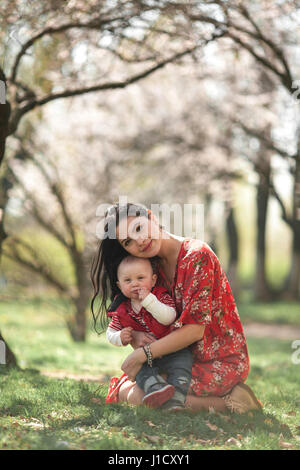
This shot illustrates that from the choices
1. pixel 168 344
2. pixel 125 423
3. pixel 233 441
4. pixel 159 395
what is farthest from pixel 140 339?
pixel 233 441

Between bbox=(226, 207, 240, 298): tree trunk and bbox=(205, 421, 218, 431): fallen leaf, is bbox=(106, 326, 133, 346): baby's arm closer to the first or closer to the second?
bbox=(205, 421, 218, 431): fallen leaf

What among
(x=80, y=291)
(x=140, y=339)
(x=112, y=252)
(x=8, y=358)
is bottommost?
(x=8, y=358)

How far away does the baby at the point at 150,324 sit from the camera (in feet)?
10.8

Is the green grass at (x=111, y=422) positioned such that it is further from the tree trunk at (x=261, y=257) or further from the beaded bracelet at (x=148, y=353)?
the tree trunk at (x=261, y=257)

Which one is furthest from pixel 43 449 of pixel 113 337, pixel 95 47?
pixel 95 47

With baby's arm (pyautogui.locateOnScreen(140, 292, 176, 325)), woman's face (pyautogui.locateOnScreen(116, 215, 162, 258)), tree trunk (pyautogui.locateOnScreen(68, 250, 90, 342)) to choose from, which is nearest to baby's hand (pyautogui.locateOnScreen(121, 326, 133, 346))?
baby's arm (pyautogui.locateOnScreen(140, 292, 176, 325))

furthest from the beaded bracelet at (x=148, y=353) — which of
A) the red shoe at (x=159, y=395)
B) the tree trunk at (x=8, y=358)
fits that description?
the tree trunk at (x=8, y=358)

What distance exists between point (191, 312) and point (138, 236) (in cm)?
61

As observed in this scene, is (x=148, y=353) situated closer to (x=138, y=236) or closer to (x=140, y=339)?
(x=140, y=339)

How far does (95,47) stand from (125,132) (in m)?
8.96

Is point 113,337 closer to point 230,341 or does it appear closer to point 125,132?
point 230,341

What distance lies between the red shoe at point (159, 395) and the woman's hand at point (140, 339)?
0.33 m

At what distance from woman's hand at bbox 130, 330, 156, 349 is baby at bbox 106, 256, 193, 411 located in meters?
0.03

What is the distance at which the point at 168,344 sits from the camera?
329 centimetres
